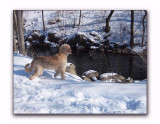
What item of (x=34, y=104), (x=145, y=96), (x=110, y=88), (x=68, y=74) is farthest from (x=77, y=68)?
(x=145, y=96)

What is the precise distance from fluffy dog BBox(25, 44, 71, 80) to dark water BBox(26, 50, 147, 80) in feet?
0.24

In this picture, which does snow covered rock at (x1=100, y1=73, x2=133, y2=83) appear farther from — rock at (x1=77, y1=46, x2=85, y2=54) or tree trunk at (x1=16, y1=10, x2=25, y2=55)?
tree trunk at (x1=16, y1=10, x2=25, y2=55)

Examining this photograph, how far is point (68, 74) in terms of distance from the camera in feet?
13.0

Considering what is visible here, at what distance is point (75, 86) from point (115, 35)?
3.05 ft

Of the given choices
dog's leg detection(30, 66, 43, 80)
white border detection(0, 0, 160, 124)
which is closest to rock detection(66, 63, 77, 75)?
dog's leg detection(30, 66, 43, 80)

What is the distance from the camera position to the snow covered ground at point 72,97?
376cm

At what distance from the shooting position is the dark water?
393cm

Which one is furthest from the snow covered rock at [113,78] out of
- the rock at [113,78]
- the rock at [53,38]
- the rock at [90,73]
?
the rock at [53,38]

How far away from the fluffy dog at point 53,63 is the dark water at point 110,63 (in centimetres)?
7

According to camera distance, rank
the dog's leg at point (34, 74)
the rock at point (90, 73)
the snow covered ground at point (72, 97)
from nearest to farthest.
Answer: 1. the snow covered ground at point (72, 97)
2. the dog's leg at point (34, 74)
3. the rock at point (90, 73)

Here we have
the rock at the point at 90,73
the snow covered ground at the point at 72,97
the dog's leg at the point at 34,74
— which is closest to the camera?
the snow covered ground at the point at 72,97

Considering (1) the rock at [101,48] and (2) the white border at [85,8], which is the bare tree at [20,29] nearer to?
(2) the white border at [85,8]

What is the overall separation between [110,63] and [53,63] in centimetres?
82

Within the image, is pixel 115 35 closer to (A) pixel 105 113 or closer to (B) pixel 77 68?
(B) pixel 77 68
